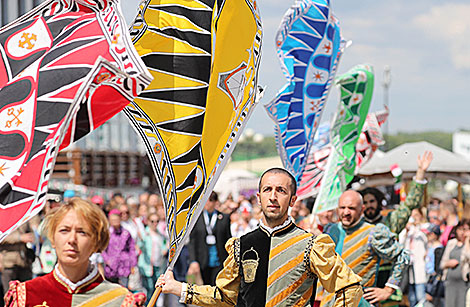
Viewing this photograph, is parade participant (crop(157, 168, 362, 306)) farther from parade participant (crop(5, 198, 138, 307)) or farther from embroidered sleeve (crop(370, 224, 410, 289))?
embroidered sleeve (crop(370, 224, 410, 289))

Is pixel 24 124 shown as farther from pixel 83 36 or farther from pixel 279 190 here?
pixel 279 190

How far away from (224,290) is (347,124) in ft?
17.7

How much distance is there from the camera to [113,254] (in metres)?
11.6

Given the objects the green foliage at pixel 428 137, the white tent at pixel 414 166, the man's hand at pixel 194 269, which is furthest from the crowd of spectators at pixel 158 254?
the green foliage at pixel 428 137

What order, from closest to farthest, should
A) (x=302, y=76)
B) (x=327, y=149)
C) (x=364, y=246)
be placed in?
(x=364, y=246) < (x=302, y=76) < (x=327, y=149)

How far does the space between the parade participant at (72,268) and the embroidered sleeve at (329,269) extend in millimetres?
1451

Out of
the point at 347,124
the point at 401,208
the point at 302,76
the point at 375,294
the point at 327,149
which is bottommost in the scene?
the point at 375,294

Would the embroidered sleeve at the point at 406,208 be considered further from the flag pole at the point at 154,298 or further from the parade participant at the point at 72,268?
the parade participant at the point at 72,268

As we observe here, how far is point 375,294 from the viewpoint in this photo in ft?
22.6

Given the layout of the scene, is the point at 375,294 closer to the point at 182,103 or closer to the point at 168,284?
the point at 168,284

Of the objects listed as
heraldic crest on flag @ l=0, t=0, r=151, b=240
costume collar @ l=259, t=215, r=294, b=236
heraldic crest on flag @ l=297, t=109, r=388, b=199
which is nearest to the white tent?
heraldic crest on flag @ l=297, t=109, r=388, b=199

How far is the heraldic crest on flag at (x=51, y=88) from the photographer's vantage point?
3.79m

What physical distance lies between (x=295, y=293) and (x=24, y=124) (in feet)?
6.71

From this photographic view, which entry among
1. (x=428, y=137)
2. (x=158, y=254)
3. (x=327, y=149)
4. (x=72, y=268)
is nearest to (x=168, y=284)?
(x=72, y=268)
